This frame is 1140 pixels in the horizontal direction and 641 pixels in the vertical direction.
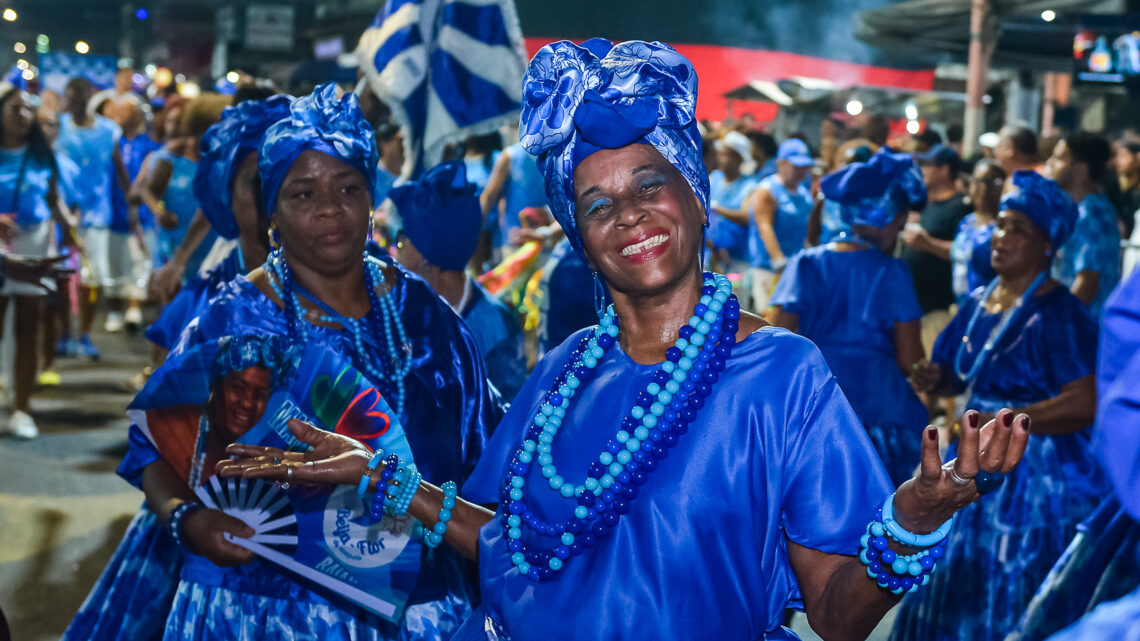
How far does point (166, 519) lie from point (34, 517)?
13.4 ft

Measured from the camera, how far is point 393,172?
8.62 metres

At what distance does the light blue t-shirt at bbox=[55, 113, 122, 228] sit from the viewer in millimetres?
12094

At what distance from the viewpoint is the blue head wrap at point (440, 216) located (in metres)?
5.18

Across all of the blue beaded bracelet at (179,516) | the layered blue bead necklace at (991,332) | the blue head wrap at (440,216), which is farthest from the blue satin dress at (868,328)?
the blue beaded bracelet at (179,516)

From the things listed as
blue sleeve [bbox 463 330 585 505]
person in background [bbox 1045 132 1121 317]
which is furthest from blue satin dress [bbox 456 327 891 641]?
person in background [bbox 1045 132 1121 317]

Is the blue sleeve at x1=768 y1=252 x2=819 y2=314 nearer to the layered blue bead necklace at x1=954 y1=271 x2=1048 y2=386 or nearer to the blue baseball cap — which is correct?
the layered blue bead necklace at x1=954 y1=271 x2=1048 y2=386

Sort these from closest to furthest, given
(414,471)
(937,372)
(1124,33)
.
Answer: (414,471)
(937,372)
(1124,33)

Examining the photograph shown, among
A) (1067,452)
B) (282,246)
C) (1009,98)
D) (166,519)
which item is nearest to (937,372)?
(1067,452)

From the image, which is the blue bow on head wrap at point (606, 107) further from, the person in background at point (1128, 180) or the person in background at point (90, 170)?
the person in background at point (90, 170)

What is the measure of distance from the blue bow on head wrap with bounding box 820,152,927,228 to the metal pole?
8851mm

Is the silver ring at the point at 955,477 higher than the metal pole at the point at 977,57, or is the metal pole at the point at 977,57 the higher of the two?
the metal pole at the point at 977,57

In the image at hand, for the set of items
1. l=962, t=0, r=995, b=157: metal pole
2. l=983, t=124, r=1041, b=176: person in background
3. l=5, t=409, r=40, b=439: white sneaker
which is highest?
l=962, t=0, r=995, b=157: metal pole

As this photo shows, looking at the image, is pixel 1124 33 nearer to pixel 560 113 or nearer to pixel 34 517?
pixel 34 517

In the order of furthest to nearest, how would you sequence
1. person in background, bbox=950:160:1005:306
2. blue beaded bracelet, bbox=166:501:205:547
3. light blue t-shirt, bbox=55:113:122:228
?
light blue t-shirt, bbox=55:113:122:228 → person in background, bbox=950:160:1005:306 → blue beaded bracelet, bbox=166:501:205:547
